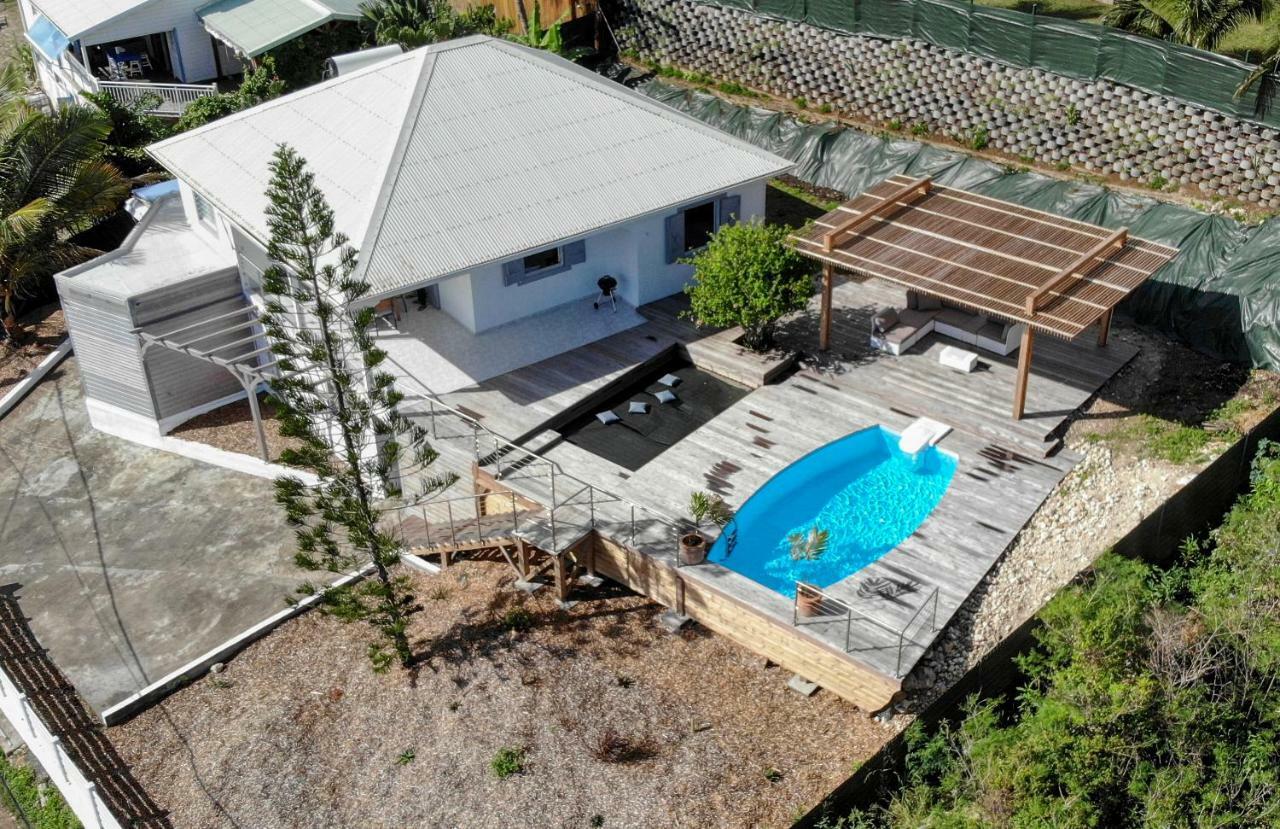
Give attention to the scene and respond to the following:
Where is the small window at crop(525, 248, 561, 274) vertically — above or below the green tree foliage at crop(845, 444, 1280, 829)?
above

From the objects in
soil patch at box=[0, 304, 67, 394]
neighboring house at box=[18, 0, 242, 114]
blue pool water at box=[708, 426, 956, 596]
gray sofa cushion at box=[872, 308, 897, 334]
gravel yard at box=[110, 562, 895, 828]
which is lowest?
gravel yard at box=[110, 562, 895, 828]

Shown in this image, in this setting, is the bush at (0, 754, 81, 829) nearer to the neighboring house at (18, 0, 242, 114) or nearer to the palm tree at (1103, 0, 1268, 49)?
the neighboring house at (18, 0, 242, 114)

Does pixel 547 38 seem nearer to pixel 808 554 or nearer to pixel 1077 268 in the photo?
pixel 1077 268

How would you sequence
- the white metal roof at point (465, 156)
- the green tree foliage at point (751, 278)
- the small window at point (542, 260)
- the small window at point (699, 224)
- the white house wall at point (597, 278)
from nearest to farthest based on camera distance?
1. the white metal roof at point (465, 156)
2. the green tree foliage at point (751, 278)
3. the white house wall at point (597, 278)
4. the small window at point (542, 260)
5. the small window at point (699, 224)

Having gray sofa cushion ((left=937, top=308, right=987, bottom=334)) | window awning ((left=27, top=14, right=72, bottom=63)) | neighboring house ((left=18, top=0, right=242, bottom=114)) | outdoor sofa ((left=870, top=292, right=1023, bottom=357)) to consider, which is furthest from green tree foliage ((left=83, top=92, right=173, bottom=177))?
gray sofa cushion ((left=937, top=308, right=987, bottom=334))

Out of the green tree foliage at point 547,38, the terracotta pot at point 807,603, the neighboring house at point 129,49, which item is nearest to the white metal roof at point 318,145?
the green tree foliage at point 547,38

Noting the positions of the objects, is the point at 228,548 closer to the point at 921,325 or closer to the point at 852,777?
the point at 852,777

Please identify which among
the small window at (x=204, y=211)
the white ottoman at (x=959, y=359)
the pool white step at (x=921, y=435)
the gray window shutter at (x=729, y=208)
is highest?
the small window at (x=204, y=211)

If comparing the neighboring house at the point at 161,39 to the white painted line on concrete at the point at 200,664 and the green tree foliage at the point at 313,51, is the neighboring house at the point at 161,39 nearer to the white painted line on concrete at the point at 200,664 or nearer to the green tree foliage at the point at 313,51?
the green tree foliage at the point at 313,51
